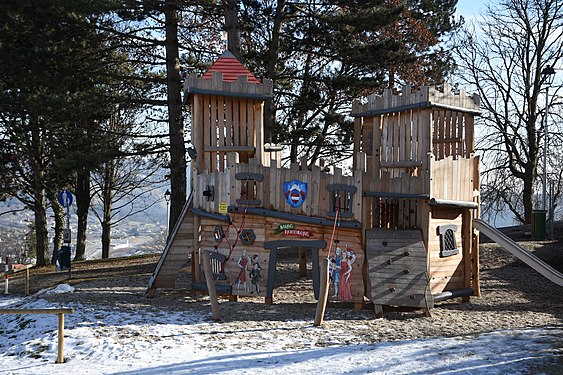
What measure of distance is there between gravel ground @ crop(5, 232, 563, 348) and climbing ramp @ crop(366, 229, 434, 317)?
31 cm

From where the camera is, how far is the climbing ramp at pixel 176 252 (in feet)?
39.5

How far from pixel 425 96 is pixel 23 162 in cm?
1778

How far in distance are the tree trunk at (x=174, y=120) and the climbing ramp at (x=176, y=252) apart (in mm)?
5611

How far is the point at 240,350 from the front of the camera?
793 cm

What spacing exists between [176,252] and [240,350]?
4.73 m

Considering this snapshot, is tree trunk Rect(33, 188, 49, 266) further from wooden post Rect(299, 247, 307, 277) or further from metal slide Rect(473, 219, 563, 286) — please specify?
metal slide Rect(473, 219, 563, 286)

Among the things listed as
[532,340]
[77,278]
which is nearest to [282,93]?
[77,278]

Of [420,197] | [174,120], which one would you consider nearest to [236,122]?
[420,197]

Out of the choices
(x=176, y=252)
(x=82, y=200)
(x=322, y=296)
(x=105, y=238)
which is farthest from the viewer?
(x=105, y=238)

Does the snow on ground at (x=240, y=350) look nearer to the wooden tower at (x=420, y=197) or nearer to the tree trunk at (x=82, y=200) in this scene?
the wooden tower at (x=420, y=197)

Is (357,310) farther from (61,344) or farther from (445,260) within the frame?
(61,344)

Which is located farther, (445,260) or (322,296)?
(445,260)

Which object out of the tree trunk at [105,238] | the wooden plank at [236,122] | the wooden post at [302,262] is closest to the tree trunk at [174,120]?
the wooden post at [302,262]

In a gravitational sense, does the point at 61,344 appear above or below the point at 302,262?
below
